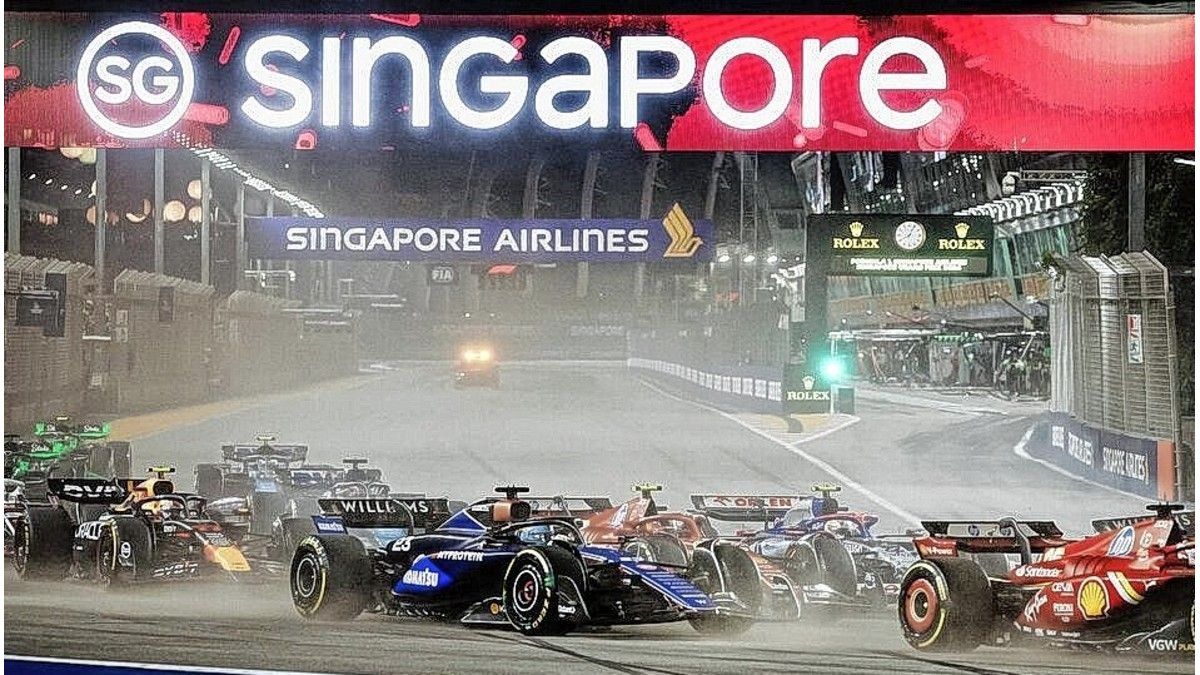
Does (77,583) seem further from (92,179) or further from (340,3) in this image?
(340,3)

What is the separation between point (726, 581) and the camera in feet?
20.9

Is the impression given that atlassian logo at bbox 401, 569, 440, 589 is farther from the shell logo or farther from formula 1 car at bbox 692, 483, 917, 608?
the shell logo

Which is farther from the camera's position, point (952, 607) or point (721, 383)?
point (721, 383)

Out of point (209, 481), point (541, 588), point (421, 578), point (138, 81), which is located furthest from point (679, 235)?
point (138, 81)

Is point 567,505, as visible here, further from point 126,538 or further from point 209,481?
point 126,538

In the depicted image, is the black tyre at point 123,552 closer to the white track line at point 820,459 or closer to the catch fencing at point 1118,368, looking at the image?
the white track line at point 820,459

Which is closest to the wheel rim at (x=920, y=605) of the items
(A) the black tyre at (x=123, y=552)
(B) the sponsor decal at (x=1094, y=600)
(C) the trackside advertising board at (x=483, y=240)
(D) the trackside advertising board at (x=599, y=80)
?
(B) the sponsor decal at (x=1094, y=600)

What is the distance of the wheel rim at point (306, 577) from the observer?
6.50 metres

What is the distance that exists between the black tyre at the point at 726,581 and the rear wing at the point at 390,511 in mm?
1247

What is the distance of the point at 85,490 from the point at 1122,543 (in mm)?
4823

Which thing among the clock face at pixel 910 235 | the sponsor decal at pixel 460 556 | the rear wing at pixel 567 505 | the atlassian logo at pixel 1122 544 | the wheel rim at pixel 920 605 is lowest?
the wheel rim at pixel 920 605

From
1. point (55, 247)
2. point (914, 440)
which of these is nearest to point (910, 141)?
point (914, 440)

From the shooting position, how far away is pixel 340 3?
661 cm

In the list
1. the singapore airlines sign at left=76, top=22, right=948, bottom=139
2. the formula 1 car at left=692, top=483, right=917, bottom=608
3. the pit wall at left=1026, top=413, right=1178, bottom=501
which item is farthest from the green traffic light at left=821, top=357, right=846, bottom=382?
the singapore airlines sign at left=76, top=22, right=948, bottom=139
